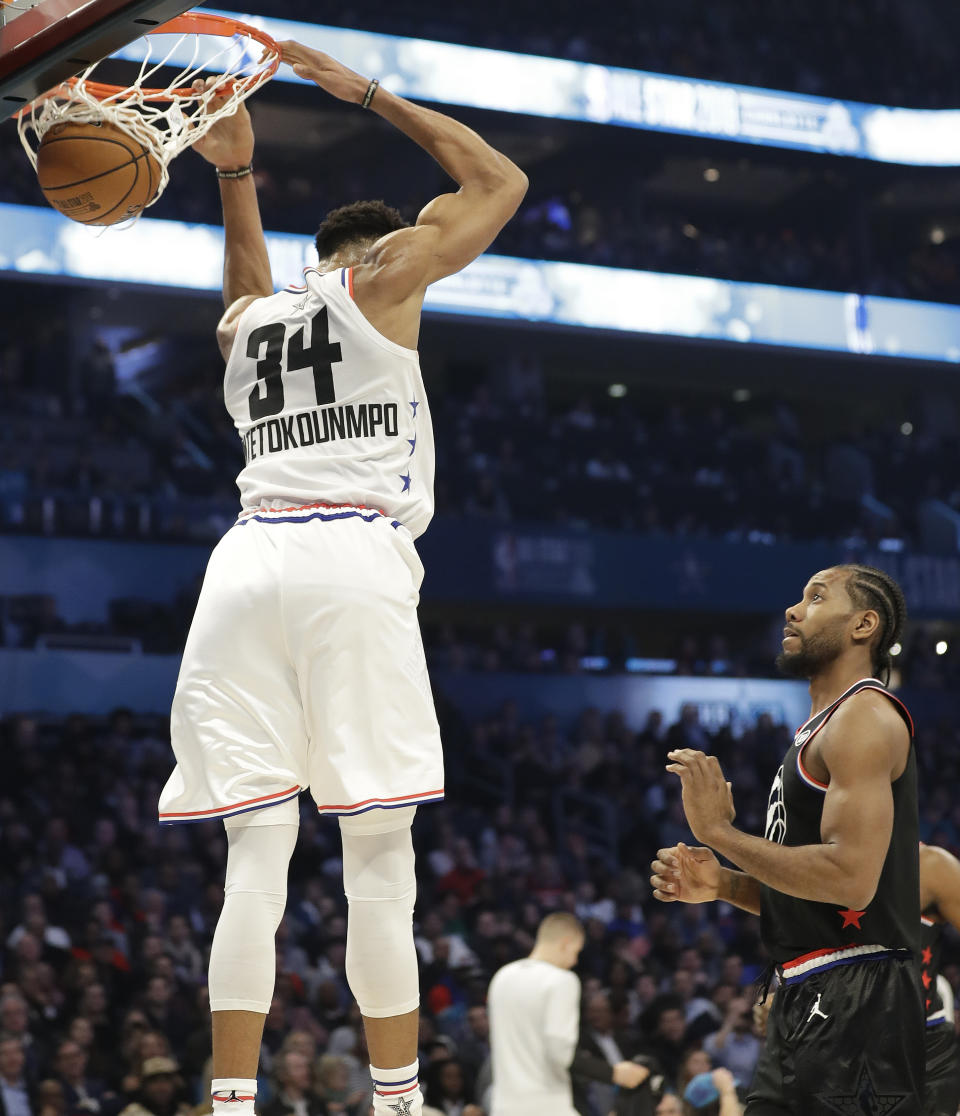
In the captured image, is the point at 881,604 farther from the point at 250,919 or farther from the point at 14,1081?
the point at 14,1081

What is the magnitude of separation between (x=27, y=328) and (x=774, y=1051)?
21441mm

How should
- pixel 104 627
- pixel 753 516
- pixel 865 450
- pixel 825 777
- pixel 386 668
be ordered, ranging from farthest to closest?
pixel 865 450, pixel 753 516, pixel 104 627, pixel 825 777, pixel 386 668

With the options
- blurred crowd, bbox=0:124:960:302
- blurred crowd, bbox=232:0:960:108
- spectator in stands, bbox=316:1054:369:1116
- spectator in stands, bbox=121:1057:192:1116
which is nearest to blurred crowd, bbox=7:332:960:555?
blurred crowd, bbox=0:124:960:302

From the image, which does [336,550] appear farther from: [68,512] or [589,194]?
[589,194]

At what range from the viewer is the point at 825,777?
346 cm

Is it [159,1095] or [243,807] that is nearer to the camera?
[243,807]

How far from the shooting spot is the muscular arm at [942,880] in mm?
4844

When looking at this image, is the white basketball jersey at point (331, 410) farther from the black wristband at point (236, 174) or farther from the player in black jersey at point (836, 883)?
the player in black jersey at point (836, 883)

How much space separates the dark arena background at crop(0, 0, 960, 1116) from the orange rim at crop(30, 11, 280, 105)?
5.37 metres

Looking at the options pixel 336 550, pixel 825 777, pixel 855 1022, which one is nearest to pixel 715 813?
pixel 825 777

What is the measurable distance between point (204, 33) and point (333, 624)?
1.72m

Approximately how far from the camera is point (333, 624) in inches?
127

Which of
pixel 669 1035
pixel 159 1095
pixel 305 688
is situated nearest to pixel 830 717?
pixel 305 688

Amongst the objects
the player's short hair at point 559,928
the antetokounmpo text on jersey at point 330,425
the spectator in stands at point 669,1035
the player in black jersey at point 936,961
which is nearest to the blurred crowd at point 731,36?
the spectator in stands at point 669,1035
